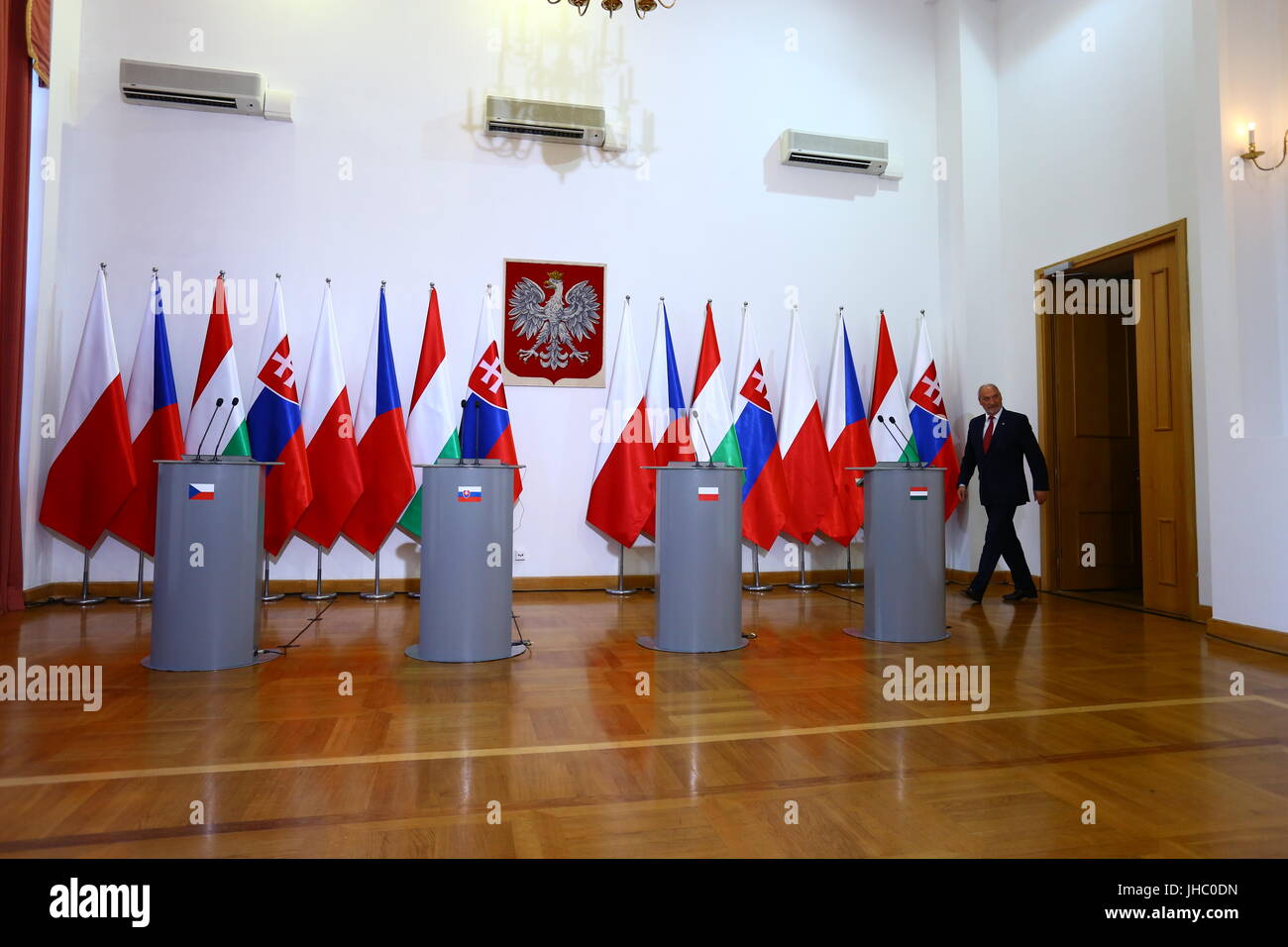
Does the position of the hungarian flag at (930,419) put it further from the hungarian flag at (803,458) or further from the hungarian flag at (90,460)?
the hungarian flag at (90,460)

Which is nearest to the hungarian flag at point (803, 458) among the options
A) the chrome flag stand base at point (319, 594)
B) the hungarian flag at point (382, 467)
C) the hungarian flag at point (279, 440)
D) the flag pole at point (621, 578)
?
the flag pole at point (621, 578)

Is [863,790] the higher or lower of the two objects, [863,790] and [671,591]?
the lower

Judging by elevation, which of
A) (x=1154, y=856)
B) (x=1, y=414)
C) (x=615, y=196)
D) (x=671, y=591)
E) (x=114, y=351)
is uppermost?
(x=615, y=196)

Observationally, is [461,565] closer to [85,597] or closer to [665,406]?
[665,406]

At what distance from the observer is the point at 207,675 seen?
306 cm

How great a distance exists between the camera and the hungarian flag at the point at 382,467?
500cm

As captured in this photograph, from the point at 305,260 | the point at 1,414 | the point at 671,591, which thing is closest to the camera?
the point at 671,591

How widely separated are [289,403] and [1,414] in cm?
145

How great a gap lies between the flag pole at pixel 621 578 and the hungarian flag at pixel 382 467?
1.48 m

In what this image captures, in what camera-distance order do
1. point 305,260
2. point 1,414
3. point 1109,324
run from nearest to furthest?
point 1,414, point 305,260, point 1109,324

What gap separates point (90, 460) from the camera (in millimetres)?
4664

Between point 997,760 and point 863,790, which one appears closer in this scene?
point 863,790
